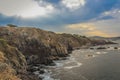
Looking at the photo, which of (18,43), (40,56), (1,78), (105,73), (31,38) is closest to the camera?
(1,78)

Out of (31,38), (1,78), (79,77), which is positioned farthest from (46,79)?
(31,38)

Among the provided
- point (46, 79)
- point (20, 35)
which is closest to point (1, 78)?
point (46, 79)

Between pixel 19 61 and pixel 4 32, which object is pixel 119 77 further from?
pixel 4 32

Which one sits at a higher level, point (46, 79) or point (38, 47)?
point (38, 47)

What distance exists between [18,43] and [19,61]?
40.6 m

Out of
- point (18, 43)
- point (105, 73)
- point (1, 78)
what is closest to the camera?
point (1, 78)

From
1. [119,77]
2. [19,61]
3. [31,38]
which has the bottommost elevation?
[119,77]

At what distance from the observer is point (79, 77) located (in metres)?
66.7

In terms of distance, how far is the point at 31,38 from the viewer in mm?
120625

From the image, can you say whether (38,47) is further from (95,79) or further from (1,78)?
(1,78)

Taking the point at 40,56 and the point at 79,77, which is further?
the point at 40,56

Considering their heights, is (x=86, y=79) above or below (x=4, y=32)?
below

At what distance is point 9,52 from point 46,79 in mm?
19168

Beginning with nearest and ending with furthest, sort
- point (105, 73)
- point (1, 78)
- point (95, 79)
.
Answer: point (1, 78) < point (95, 79) < point (105, 73)
